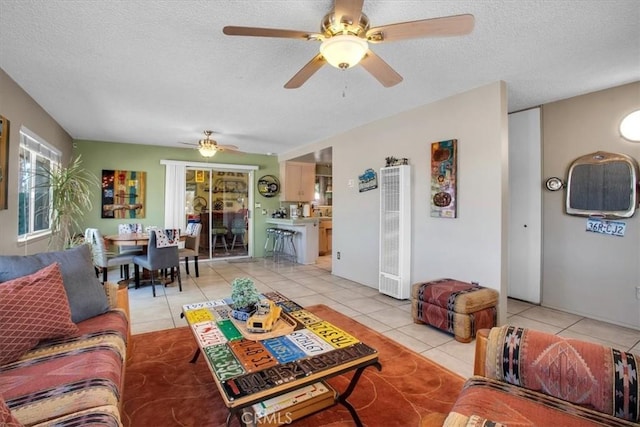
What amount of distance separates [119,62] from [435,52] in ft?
8.86

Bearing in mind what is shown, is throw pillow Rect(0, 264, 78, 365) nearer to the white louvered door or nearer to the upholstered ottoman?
the upholstered ottoman

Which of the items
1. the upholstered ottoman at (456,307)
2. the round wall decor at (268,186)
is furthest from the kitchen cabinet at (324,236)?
the upholstered ottoman at (456,307)

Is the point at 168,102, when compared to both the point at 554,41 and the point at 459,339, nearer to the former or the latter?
the point at 554,41

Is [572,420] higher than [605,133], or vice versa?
[605,133]

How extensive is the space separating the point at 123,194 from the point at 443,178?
5.93 meters

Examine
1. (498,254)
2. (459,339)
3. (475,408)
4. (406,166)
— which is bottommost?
(459,339)

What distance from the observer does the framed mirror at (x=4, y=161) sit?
2.71 metres

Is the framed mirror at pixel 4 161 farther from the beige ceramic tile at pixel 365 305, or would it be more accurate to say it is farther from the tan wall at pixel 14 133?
the beige ceramic tile at pixel 365 305

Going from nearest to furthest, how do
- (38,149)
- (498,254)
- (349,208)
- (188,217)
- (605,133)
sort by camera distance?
(498,254)
(605,133)
(38,149)
(349,208)
(188,217)

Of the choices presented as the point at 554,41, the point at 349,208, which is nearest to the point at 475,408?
the point at 554,41

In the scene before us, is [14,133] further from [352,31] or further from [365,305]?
[365,305]

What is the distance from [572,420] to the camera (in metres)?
1.12

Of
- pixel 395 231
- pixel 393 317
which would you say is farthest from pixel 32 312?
pixel 395 231

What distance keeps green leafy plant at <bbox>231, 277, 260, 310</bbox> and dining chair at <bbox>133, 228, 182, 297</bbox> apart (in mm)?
2672
